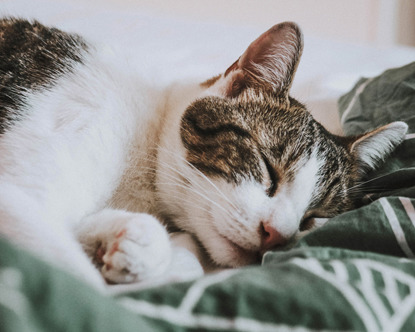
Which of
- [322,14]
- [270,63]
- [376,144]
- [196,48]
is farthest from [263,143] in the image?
[322,14]

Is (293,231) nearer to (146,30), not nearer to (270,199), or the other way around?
(270,199)

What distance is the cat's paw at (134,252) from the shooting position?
0.55 meters

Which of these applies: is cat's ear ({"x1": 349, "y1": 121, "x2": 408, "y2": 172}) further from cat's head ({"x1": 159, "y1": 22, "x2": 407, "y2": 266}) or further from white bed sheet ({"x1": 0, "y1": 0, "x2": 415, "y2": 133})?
white bed sheet ({"x1": 0, "y1": 0, "x2": 415, "y2": 133})

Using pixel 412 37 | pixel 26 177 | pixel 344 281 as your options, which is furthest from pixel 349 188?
pixel 412 37

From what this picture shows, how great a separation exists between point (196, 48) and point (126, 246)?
3.88ft

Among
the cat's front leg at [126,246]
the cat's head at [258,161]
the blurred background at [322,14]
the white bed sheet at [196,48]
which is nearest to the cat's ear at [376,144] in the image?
the cat's head at [258,161]

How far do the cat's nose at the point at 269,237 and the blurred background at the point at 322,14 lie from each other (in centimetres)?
180

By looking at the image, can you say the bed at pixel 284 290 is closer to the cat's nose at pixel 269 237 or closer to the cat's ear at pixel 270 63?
the cat's nose at pixel 269 237

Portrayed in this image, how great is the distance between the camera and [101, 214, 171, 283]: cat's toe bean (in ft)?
1.80

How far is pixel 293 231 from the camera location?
0.74 meters

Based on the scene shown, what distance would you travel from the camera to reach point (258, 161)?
81cm

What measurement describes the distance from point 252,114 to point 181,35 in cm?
87

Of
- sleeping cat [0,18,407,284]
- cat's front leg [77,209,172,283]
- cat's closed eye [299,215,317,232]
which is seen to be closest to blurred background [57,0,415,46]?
sleeping cat [0,18,407,284]

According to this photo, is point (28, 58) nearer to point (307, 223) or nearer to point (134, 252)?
point (134, 252)
